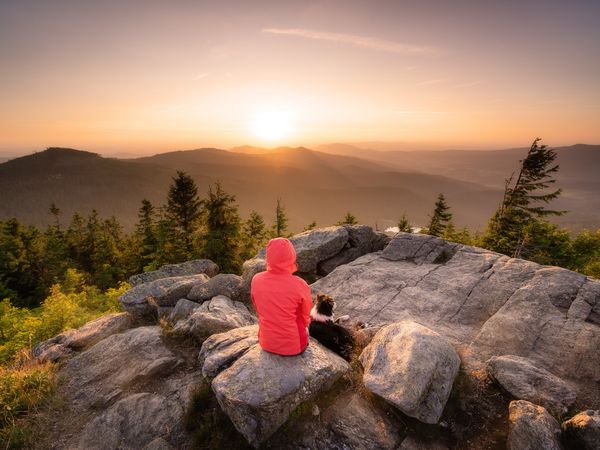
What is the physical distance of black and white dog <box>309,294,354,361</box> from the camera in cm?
736

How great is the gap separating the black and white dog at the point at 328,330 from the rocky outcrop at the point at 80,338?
26.7 feet

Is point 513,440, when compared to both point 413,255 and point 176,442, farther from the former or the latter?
point 413,255

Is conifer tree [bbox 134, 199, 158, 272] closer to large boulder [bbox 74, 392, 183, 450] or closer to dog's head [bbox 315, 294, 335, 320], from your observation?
large boulder [bbox 74, 392, 183, 450]

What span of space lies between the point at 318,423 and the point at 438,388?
253 centimetres

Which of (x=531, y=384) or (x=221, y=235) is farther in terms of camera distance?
(x=221, y=235)

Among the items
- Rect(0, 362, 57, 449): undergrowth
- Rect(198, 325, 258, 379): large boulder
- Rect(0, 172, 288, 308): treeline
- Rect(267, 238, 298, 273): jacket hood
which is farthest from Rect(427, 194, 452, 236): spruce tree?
Rect(0, 362, 57, 449): undergrowth

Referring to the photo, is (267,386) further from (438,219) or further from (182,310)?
(438,219)

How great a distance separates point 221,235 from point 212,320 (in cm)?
2054

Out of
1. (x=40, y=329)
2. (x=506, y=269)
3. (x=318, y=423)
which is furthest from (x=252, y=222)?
(x=318, y=423)

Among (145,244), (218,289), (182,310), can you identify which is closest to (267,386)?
(182,310)

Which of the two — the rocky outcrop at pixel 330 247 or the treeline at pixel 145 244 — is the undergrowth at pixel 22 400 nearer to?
the rocky outcrop at pixel 330 247

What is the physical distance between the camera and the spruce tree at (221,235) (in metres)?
28.3

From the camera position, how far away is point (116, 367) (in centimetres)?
826

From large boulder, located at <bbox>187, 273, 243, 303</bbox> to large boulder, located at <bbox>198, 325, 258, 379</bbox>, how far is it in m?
4.23
